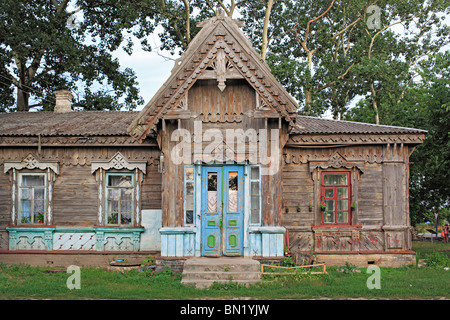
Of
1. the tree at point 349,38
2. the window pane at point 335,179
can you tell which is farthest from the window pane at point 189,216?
the tree at point 349,38

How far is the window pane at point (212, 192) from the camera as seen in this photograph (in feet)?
37.6

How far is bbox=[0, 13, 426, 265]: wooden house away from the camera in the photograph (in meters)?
11.4

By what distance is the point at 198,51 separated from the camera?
11.0 meters

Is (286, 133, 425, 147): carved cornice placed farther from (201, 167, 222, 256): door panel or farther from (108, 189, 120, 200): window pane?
(108, 189, 120, 200): window pane

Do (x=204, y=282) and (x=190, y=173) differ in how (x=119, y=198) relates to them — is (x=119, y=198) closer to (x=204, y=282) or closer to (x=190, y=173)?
(x=190, y=173)

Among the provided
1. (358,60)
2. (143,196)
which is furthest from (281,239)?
(358,60)

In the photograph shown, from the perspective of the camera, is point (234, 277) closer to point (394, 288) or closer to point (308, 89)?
point (394, 288)

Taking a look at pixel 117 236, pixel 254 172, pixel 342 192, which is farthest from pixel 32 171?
pixel 342 192

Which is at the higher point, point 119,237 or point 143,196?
point 143,196

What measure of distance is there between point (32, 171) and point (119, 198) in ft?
9.21

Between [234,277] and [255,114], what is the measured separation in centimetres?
406

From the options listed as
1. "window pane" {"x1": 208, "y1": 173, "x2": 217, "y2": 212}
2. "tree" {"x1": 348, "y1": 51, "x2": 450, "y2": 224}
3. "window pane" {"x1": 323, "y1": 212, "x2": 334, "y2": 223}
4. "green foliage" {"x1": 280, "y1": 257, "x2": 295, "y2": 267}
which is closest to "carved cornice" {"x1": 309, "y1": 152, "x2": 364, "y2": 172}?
"window pane" {"x1": 323, "y1": 212, "x2": 334, "y2": 223}

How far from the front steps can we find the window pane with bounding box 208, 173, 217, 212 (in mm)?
1402

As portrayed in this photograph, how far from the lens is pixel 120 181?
44.1 feet
